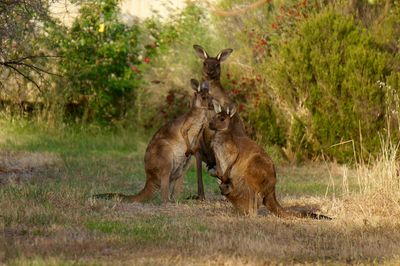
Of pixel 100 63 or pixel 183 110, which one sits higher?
pixel 100 63

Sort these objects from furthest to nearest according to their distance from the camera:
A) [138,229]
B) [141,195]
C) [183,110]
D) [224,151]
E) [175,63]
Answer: [175,63] < [183,110] < [141,195] < [224,151] < [138,229]

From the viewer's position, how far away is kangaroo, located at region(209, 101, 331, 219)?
9.70 m

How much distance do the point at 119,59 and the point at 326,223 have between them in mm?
10514

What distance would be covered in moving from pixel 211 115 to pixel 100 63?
27.6ft

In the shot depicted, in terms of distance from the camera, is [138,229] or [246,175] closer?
[138,229]

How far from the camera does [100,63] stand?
63.1 ft

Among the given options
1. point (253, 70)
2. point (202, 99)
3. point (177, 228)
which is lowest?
point (177, 228)

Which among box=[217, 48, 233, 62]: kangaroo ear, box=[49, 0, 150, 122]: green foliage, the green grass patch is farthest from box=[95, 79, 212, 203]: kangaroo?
box=[49, 0, 150, 122]: green foliage

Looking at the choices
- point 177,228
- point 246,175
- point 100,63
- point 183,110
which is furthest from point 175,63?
point 177,228

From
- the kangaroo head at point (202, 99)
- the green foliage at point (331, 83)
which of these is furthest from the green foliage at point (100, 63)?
the kangaroo head at point (202, 99)

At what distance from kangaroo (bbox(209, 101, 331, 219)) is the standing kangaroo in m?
0.79

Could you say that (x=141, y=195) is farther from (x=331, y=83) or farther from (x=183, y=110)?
(x=183, y=110)

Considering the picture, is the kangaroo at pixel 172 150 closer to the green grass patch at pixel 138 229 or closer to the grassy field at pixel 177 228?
the grassy field at pixel 177 228

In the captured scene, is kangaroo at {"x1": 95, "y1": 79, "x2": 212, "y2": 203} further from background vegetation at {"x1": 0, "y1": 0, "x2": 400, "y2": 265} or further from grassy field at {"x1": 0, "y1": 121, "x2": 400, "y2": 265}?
background vegetation at {"x1": 0, "y1": 0, "x2": 400, "y2": 265}
